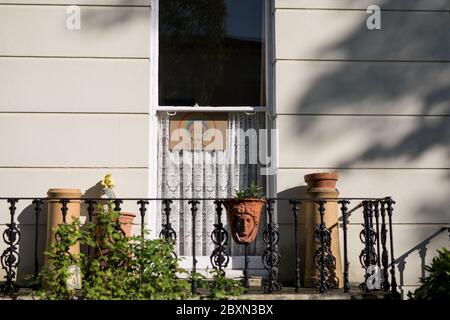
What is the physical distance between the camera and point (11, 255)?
21.1 ft

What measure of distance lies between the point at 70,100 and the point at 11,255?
5.90ft

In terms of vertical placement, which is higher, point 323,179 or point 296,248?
point 323,179

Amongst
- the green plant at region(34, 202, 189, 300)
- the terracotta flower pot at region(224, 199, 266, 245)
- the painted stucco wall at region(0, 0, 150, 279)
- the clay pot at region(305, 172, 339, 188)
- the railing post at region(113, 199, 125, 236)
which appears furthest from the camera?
the painted stucco wall at region(0, 0, 150, 279)

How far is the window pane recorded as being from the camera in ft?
25.0

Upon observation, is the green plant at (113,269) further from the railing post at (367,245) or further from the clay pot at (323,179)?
the railing post at (367,245)

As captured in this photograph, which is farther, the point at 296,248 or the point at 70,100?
the point at 70,100

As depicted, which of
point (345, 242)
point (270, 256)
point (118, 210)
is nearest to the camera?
point (118, 210)

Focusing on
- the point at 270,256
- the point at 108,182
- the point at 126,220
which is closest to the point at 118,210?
the point at 126,220

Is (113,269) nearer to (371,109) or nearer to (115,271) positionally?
(115,271)

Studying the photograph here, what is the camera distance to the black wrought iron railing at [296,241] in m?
Result: 6.32

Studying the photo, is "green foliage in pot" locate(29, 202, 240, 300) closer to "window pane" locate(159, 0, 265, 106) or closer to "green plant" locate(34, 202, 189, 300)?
"green plant" locate(34, 202, 189, 300)

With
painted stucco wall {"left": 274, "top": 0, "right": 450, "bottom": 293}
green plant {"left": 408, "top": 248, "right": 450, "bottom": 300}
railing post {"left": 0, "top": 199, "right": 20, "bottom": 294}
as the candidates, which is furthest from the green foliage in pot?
green plant {"left": 408, "top": 248, "right": 450, "bottom": 300}

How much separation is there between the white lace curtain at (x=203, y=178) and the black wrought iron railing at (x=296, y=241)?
0.40 m
